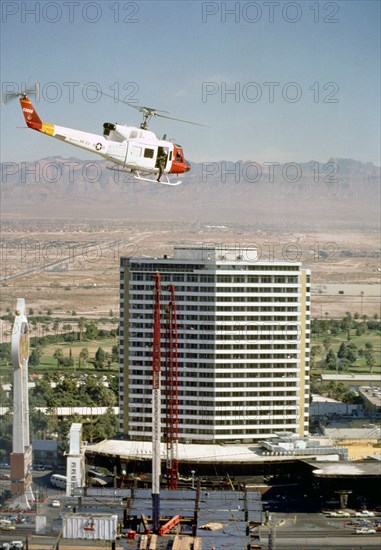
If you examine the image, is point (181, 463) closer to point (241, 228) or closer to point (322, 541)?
point (322, 541)

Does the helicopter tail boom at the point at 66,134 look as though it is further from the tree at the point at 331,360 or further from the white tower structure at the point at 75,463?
the tree at the point at 331,360

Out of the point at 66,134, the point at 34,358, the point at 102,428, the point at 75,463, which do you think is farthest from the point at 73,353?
the point at 66,134

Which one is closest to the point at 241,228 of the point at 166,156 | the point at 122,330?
the point at 122,330

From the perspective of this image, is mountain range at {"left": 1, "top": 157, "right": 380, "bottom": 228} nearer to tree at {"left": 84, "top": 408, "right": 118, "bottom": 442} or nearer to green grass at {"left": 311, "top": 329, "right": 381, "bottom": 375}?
green grass at {"left": 311, "top": 329, "right": 381, "bottom": 375}

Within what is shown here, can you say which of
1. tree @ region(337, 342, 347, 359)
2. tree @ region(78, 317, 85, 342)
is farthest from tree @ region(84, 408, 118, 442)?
tree @ region(78, 317, 85, 342)

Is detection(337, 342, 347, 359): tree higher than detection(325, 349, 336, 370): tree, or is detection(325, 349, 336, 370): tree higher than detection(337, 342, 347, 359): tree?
detection(337, 342, 347, 359): tree

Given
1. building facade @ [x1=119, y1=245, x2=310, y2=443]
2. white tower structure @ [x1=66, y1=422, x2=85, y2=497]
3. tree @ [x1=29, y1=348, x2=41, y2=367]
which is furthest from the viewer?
tree @ [x1=29, y1=348, x2=41, y2=367]

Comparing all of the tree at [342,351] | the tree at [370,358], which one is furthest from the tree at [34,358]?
the tree at [370,358]
